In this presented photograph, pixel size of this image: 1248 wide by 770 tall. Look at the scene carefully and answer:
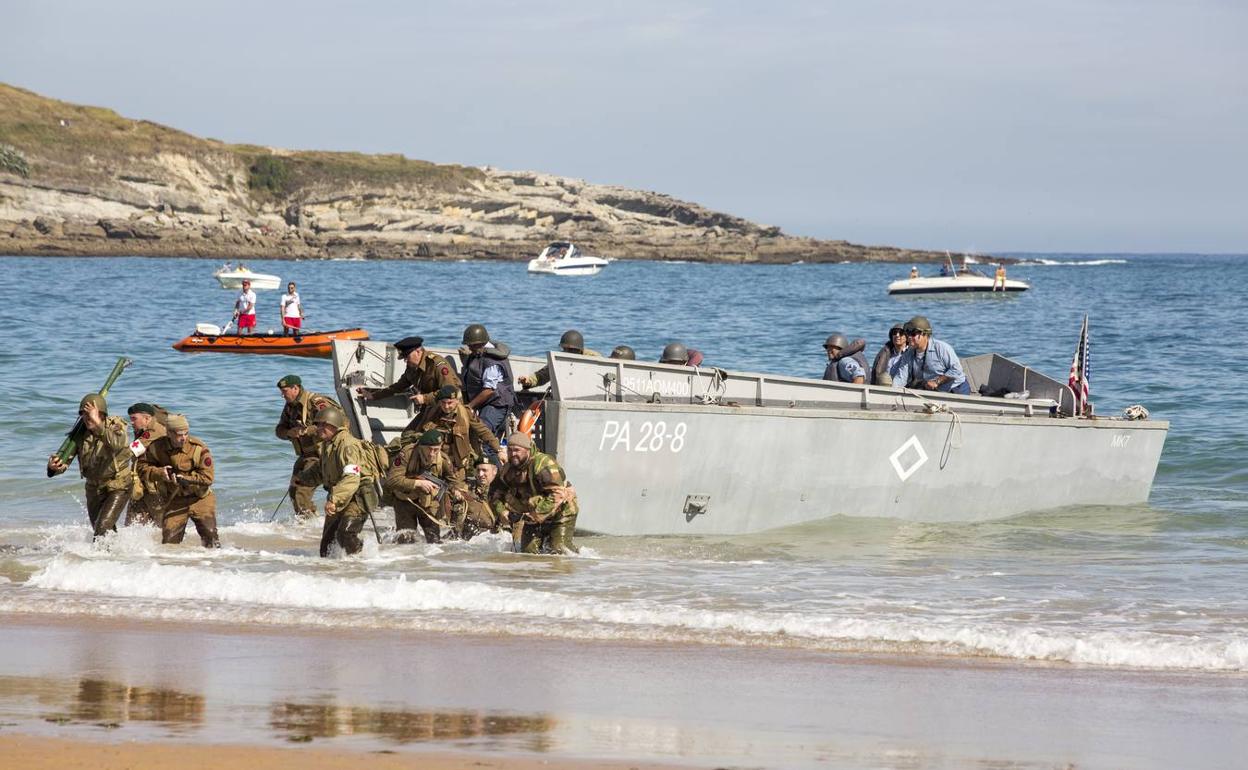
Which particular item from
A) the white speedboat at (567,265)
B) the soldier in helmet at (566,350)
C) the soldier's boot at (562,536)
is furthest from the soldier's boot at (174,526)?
the white speedboat at (567,265)

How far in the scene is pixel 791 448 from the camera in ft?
44.1

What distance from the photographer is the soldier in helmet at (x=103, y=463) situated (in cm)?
1200

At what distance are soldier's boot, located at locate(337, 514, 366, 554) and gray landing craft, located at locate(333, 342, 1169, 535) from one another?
5.59 feet

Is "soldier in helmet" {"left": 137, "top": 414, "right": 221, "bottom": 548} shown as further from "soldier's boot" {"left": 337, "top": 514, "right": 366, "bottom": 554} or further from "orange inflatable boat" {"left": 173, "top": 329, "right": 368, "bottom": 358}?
"orange inflatable boat" {"left": 173, "top": 329, "right": 368, "bottom": 358}

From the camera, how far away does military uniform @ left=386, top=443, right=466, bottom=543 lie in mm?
12594

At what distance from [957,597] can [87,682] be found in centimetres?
627

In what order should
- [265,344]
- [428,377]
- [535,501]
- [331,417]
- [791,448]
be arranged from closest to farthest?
[331,417] → [535,501] → [791,448] → [428,377] → [265,344]

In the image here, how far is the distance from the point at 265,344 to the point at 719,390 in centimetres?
2080

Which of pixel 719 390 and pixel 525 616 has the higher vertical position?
pixel 719 390

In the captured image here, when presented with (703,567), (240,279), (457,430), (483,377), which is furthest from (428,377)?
(240,279)

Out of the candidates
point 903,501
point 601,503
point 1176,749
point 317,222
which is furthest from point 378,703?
point 317,222

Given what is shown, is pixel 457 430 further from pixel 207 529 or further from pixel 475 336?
pixel 207 529

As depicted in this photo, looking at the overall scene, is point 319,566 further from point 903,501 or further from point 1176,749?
point 1176,749

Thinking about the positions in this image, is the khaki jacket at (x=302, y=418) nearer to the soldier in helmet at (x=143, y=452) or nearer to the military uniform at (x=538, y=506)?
the soldier in helmet at (x=143, y=452)
